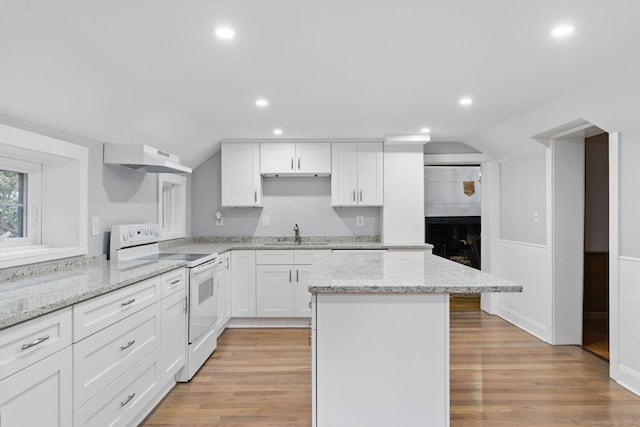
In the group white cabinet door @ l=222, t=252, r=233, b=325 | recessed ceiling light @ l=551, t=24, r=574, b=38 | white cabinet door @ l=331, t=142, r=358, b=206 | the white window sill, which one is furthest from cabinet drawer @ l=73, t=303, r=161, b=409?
recessed ceiling light @ l=551, t=24, r=574, b=38

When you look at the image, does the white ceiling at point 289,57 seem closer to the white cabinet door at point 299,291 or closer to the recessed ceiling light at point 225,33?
the recessed ceiling light at point 225,33

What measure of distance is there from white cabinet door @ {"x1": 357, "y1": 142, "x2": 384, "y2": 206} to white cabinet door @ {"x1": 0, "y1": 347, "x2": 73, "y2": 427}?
3238 millimetres

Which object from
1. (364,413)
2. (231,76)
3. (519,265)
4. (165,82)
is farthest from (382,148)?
(364,413)

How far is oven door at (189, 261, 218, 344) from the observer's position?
8.85 feet

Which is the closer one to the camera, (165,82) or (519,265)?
(165,82)

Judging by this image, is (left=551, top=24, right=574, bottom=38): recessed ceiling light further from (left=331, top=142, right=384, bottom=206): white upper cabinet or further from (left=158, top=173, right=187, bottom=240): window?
(left=158, top=173, right=187, bottom=240): window

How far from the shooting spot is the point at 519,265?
12.7 feet

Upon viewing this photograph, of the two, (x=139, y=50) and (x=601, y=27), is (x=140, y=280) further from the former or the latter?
(x=601, y=27)

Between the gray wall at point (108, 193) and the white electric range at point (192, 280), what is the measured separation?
0.38 feet

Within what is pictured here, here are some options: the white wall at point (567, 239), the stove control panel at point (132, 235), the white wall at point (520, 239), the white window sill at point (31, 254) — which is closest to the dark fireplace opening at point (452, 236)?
the white wall at point (520, 239)

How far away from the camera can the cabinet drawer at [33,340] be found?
1.18 m

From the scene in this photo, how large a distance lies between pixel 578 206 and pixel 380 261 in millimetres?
2329

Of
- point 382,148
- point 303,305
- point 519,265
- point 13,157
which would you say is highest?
point 382,148

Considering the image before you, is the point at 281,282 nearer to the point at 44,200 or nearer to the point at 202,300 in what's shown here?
the point at 202,300
